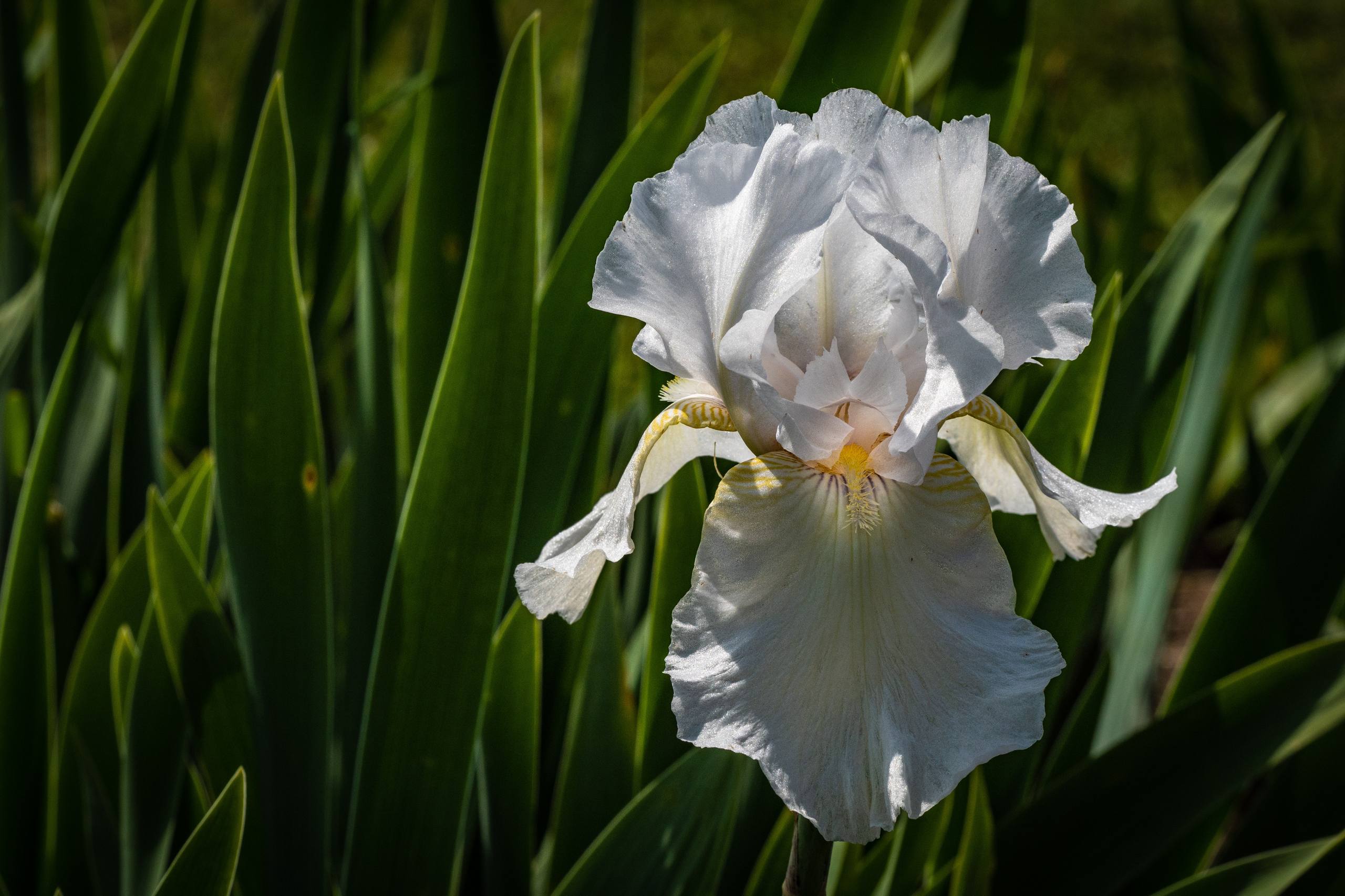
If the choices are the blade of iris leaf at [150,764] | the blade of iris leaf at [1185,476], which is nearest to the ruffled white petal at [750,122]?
the blade of iris leaf at [150,764]

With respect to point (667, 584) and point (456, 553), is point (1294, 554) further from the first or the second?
point (456, 553)

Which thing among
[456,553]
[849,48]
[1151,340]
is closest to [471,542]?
[456,553]

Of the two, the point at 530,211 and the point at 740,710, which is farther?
the point at 530,211

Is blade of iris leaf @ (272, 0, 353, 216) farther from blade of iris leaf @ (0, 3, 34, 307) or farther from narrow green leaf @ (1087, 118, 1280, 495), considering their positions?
narrow green leaf @ (1087, 118, 1280, 495)

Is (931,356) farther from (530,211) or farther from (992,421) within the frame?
(530,211)

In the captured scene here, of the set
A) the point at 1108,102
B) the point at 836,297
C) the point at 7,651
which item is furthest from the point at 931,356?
the point at 1108,102

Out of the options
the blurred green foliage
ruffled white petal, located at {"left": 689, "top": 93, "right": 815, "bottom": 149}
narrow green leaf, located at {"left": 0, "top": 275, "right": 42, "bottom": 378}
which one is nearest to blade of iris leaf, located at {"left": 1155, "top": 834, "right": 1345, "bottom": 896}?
A: the blurred green foliage

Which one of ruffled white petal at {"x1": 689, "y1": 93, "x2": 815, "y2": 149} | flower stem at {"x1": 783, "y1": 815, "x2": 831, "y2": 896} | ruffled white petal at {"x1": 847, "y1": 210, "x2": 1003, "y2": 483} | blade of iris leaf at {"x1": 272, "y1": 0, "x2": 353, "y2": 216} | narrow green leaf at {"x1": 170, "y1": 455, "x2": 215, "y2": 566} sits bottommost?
flower stem at {"x1": 783, "y1": 815, "x2": 831, "y2": 896}
